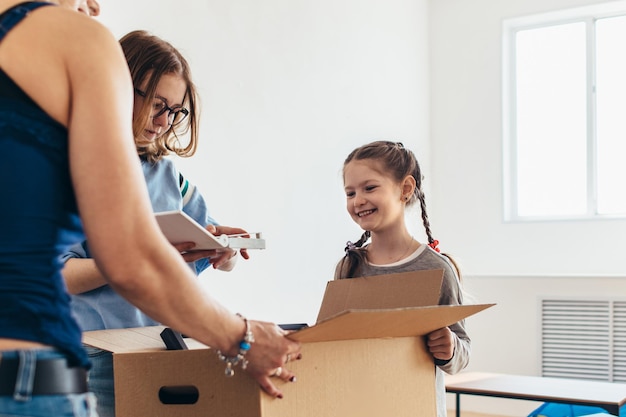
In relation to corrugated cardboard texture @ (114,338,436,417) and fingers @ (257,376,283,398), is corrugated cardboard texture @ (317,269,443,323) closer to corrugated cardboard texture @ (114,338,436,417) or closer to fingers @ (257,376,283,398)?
corrugated cardboard texture @ (114,338,436,417)

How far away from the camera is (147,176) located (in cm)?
160

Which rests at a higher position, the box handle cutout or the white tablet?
the white tablet

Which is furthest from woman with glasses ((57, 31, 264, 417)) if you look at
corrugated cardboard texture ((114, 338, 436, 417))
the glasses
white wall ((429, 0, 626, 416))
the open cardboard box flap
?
white wall ((429, 0, 626, 416))

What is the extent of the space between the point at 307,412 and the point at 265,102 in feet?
7.27

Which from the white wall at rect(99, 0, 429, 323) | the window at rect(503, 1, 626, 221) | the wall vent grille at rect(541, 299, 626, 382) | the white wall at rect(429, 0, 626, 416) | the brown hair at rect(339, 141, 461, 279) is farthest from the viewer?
the window at rect(503, 1, 626, 221)

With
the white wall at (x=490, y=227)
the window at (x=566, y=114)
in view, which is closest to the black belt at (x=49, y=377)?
the white wall at (x=490, y=227)

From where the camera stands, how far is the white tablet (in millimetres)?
1180

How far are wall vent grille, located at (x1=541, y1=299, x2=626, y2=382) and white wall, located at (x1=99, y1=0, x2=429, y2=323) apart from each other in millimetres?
1389

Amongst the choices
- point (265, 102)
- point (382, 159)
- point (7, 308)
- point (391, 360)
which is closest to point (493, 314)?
point (265, 102)

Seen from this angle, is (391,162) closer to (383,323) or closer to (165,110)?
(165,110)

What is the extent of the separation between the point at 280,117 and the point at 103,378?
81.3 inches

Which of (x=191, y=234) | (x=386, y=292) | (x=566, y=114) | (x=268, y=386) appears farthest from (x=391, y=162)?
(x=566, y=114)

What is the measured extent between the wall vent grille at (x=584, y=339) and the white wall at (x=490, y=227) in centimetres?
6

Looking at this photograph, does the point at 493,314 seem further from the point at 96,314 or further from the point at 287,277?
the point at 96,314
